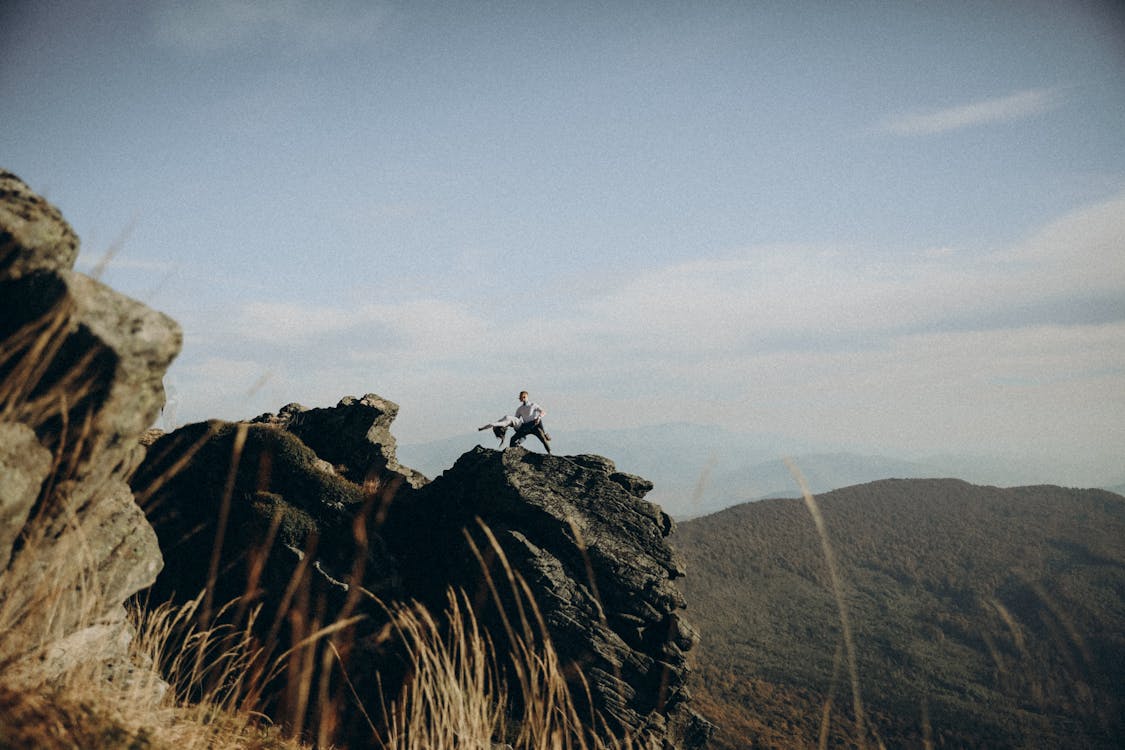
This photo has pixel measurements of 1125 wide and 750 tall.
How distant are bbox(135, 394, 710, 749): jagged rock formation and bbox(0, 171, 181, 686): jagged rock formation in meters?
6.85

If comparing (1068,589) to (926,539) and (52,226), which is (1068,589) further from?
(52,226)

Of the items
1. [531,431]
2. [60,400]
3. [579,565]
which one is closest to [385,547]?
[579,565]

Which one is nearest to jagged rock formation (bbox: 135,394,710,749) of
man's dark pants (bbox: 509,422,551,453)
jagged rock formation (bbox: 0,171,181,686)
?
man's dark pants (bbox: 509,422,551,453)

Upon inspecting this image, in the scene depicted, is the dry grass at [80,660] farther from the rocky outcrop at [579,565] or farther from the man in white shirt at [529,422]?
the man in white shirt at [529,422]

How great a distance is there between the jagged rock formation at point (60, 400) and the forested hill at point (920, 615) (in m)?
29.3

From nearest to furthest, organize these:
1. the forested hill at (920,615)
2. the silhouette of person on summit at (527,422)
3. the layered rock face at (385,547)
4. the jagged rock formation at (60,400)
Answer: the jagged rock formation at (60,400), the layered rock face at (385,547), the silhouette of person on summit at (527,422), the forested hill at (920,615)

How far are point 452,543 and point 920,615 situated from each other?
52.0 metres

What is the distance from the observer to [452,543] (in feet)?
42.1

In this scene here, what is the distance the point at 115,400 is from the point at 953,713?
156 feet

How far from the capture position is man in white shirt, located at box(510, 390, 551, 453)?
16.6m

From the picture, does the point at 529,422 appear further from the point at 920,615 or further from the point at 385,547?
the point at 920,615

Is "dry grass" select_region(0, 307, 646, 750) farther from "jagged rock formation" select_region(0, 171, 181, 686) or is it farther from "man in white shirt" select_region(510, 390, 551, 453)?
"man in white shirt" select_region(510, 390, 551, 453)

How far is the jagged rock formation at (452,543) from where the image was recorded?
37.7 ft

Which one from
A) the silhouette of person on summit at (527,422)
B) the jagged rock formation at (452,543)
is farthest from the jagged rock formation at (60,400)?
the silhouette of person on summit at (527,422)
